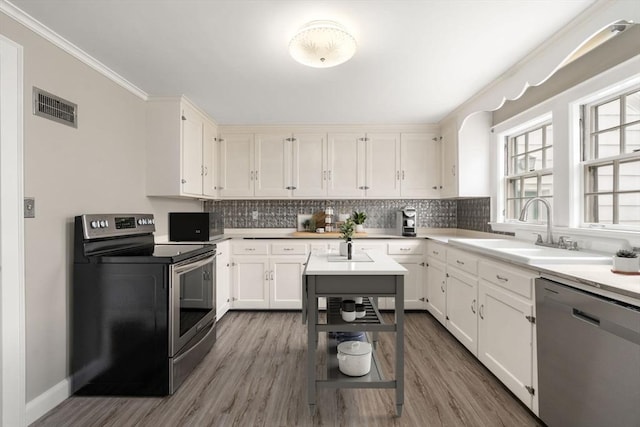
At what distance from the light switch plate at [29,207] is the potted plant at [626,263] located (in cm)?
318

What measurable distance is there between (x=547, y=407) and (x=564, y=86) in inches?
88.2

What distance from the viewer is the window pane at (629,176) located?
204 centimetres

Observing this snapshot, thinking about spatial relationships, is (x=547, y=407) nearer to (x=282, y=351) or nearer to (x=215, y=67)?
(x=282, y=351)

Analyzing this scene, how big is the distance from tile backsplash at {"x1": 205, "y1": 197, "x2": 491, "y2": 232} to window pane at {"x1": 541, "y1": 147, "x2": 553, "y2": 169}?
1.46 metres

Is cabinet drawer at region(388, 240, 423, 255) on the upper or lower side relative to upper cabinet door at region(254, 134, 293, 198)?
lower

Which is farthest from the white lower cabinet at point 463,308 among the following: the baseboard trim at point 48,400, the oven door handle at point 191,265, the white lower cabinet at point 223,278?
the baseboard trim at point 48,400

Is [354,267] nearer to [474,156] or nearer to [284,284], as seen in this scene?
[284,284]

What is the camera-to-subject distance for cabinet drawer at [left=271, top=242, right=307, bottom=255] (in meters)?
3.80

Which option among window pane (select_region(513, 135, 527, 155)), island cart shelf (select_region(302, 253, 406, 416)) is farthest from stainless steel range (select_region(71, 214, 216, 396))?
window pane (select_region(513, 135, 527, 155))

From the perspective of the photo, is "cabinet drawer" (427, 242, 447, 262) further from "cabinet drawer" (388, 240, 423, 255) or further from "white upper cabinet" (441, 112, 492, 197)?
A: "white upper cabinet" (441, 112, 492, 197)

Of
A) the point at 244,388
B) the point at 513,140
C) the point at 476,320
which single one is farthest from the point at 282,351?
the point at 513,140

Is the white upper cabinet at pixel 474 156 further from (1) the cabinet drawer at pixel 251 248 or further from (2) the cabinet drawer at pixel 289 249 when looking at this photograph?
(1) the cabinet drawer at pixel 251 248

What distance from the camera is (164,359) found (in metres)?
2.11

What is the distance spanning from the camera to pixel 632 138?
2055 millimetres
